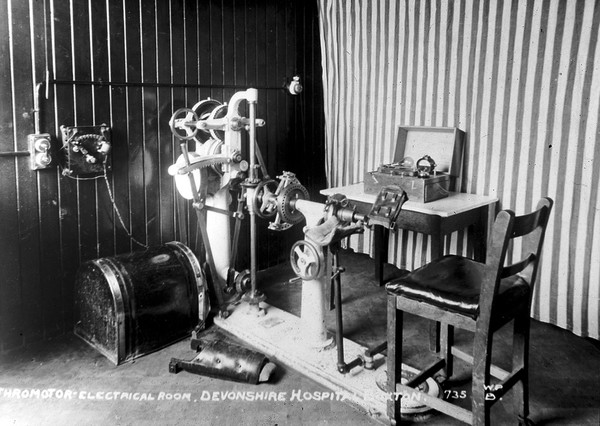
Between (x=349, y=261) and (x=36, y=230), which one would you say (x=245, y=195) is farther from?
(x=349, y=261)

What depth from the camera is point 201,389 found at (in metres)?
2.85

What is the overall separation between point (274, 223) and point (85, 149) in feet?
4.22

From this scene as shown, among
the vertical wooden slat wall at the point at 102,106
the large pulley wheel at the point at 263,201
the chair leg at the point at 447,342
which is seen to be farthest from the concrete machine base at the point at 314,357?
the vertical wooden slat wall at the point at 102,106

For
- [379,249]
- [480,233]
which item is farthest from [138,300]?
[480,233]

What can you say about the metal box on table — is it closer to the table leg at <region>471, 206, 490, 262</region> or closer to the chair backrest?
the table leg at <region>471, 206, 490, 262</region>

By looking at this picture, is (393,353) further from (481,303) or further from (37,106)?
(37,106)

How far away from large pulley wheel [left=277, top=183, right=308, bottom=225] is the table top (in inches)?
24.1

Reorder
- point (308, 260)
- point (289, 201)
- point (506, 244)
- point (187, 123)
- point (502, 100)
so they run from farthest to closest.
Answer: point (502, 100) → point (187, 123) → point (289, 201) → point (308, 260) → point (506, 244)

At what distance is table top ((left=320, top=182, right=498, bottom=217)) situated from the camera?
3.39 metres

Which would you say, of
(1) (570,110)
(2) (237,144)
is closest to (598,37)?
(1) (570,110)

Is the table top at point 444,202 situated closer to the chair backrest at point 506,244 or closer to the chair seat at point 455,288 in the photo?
the chair seat at point 455,288

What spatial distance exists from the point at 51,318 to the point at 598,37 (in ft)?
12.6

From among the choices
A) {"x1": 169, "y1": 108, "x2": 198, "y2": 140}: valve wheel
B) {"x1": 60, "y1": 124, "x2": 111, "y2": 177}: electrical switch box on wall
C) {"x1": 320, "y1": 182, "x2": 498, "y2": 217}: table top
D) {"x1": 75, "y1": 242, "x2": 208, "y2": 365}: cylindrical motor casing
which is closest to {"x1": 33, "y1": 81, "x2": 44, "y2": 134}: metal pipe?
{"x1": 60, "y1": 124, "x2": 111, "y2": 177}: electrical switch box on wall

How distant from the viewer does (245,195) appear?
3502 millimetres
